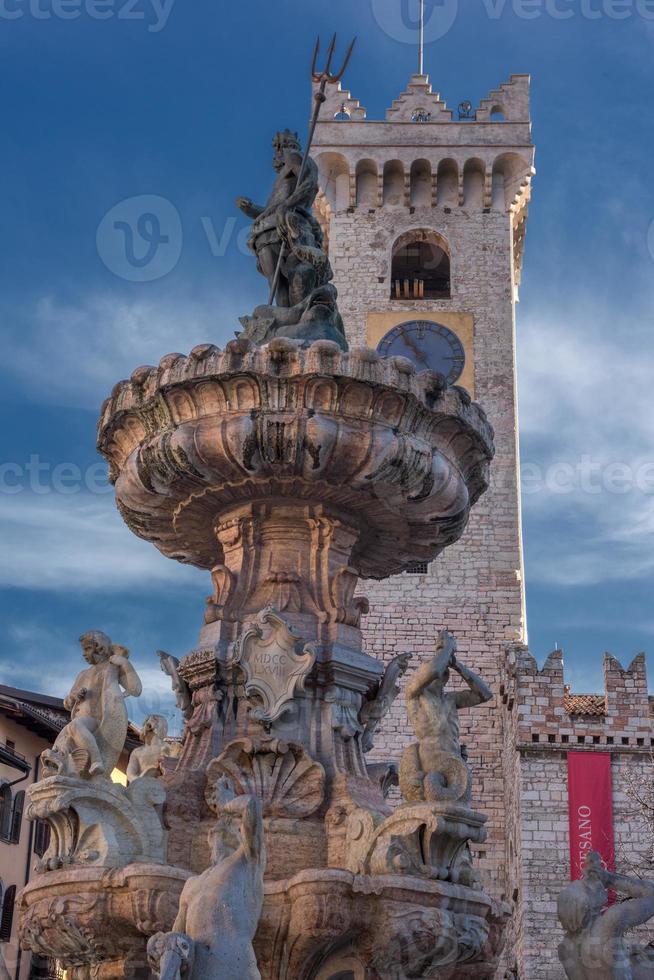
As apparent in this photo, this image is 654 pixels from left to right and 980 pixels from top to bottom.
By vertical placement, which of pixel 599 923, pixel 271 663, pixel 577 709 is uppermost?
pixel 577 709

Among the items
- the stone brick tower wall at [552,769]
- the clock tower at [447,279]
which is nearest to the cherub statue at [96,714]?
the stone brick tower wall at [552,769]

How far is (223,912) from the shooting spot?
6355 millimetres

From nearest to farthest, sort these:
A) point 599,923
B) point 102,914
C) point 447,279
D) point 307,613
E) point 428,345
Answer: point 102,914, point 599,923, point 307,613, point 428,345, point 447,279

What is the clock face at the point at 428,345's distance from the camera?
121 ft

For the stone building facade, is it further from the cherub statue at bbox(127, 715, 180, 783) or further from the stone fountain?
the stone fountain

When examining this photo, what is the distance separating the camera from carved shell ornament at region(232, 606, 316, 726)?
8.44 m

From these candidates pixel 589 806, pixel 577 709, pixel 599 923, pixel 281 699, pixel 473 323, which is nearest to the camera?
pixel 599 923

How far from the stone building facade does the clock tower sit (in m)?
0.04

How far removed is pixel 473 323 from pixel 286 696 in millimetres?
29904

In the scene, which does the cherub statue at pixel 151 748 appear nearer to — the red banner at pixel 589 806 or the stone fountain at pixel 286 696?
the stone fountain at pixel 286 696

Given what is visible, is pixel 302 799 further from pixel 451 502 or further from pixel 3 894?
pixel 3 894

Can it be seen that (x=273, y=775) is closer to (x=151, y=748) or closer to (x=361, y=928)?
(x=361, y=928)

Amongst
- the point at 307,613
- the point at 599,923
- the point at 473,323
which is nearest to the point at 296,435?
the point at 307,613

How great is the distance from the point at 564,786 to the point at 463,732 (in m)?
3.93
